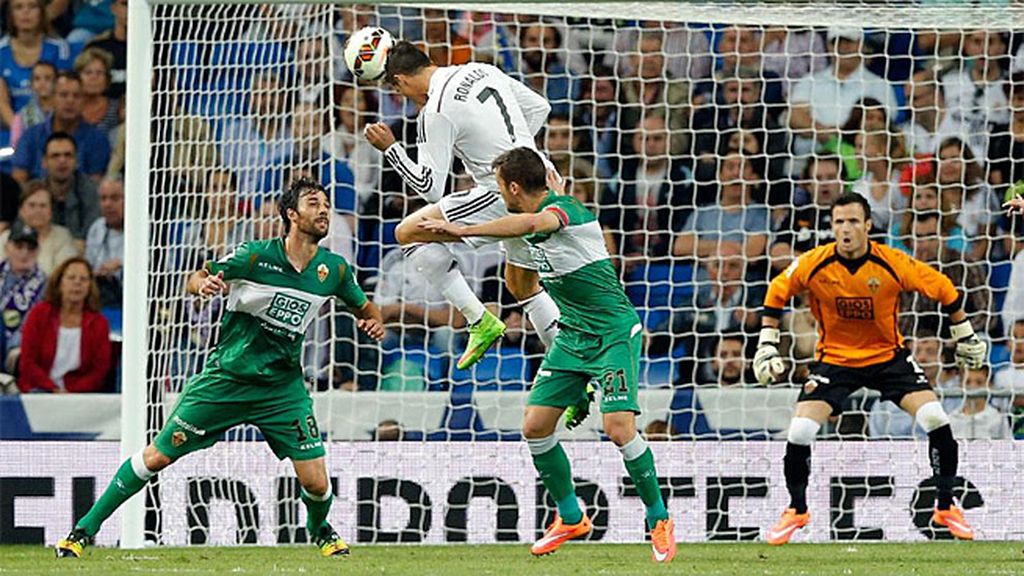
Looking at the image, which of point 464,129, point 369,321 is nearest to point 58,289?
point 369,321

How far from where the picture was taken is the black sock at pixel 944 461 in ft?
32.2

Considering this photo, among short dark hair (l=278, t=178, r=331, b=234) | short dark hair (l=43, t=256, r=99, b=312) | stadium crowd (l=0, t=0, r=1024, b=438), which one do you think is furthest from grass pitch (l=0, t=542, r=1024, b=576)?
short dark hair (l=43, t=256, r=99, b=312)

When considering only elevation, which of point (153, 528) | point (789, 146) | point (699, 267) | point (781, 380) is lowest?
point (153, 528)

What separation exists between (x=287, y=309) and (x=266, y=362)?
0.28 m

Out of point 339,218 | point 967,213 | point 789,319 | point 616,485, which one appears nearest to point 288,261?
point 616,485

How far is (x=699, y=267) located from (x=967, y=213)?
187cm

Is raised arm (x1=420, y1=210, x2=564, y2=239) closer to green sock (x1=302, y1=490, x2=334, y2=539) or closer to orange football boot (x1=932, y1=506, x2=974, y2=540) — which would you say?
green sock (x1=302, y1=490, x2=334, y2=539)

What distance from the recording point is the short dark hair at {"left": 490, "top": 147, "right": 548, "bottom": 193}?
8328 mm

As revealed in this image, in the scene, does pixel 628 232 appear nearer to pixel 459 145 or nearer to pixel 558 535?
pixel 459 145

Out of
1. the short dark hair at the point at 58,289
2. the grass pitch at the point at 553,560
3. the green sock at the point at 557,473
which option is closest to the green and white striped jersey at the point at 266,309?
the grass pitch at the point at 553,560

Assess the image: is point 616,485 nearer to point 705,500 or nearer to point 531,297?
point 705,500

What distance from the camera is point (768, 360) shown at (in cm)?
981

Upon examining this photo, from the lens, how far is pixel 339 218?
12711mm

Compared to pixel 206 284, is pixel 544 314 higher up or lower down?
lower down
